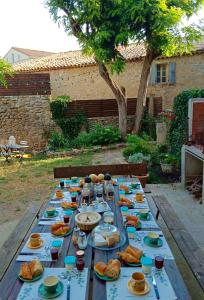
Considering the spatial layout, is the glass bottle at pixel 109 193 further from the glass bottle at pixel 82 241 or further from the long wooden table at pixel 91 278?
the glass bottle at pixel 82 241

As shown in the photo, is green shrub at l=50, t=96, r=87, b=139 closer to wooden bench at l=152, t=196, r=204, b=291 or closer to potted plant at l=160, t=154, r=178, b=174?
potted plant at l=160, t=154, r=178, b=174

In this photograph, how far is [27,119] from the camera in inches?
516

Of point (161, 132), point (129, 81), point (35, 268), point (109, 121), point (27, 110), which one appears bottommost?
point (35, 268)

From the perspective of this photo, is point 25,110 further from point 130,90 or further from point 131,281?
point 131,281

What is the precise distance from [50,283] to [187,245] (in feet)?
5.42

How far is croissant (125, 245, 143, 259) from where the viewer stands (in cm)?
250

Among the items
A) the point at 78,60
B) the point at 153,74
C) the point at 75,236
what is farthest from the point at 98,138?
the point at 75,236

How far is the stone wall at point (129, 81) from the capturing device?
14.8 meters

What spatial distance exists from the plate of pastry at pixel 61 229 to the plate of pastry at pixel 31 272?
613 mm

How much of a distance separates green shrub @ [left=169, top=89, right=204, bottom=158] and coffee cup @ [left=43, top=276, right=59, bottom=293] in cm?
566

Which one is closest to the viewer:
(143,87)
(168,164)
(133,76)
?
(168,164)

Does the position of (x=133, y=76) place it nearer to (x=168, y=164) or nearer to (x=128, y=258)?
(x=168, y=164)

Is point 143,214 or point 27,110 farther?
point 27,110

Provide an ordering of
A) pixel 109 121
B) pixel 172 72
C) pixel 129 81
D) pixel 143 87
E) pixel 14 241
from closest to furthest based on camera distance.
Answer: pixel 14 241 < pixel 143 87 < pixel 109 121 < pixel 172 72 < pixel 129 81
